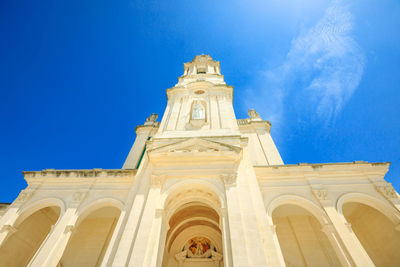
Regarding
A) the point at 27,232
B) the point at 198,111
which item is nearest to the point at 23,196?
the point at 27,232

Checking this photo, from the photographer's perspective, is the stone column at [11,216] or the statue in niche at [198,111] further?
the statue in niche at [198,111]

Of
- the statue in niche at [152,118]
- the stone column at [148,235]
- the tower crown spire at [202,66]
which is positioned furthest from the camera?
the tower crown spire at [202,66]

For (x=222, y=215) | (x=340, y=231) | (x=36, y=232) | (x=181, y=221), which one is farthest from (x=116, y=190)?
(x=340, y=231)

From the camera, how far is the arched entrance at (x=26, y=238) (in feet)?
31.2

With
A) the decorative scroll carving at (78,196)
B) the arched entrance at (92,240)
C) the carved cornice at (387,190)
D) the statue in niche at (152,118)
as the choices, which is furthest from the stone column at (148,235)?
the statue in niche at (152,118)

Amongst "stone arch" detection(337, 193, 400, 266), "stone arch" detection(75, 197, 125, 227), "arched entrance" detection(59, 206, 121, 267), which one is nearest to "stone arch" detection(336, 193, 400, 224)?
"stone arch" detection(337, 193, 400, 266)

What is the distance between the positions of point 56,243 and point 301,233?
41.2 feet

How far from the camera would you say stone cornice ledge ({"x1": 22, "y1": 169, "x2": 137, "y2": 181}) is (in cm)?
1120

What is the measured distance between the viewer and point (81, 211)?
32.1 feet

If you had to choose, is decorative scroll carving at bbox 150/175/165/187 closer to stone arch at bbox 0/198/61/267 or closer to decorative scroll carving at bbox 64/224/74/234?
decorative scroll carving at bbox 64/224/74/234

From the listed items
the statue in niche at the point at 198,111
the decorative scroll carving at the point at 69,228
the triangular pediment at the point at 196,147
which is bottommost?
the decorative scroll carving at the point at 69,228

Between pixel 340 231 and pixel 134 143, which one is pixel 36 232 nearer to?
pixel 134 143

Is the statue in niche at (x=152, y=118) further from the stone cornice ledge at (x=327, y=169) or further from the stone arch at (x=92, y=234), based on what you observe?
the stone cornice ledge at (x=327, y=169)

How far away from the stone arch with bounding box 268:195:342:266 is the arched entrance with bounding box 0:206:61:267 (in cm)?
1317
